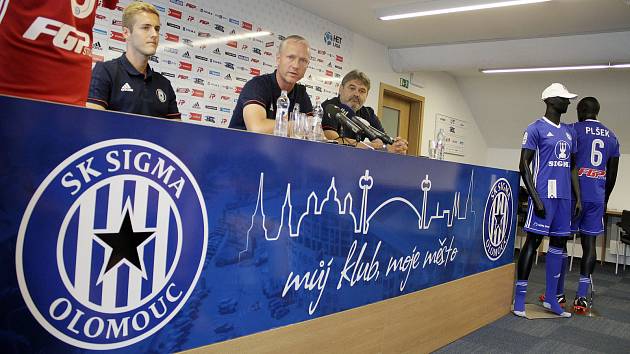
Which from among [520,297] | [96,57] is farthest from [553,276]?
[96,57]

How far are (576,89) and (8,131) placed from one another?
24.5 feet

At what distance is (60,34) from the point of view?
113 cm

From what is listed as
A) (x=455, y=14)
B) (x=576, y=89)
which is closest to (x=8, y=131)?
(x=455, y=14)

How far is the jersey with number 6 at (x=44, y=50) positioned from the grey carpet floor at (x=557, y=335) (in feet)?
7.29

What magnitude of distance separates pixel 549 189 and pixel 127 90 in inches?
113

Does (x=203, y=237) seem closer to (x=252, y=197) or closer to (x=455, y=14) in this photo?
(x=252, y=197)

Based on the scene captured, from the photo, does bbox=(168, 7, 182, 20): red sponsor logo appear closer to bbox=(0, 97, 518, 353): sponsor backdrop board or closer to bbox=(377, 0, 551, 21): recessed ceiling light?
bbox=(377, 0, 551, 21): recessed ceiling light

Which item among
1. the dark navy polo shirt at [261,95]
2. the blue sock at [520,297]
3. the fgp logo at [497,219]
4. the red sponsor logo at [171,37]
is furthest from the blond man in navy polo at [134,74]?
the blue sock at [520,297]

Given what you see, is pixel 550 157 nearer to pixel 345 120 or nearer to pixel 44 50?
pixel 345 120

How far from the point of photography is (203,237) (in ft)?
4.43

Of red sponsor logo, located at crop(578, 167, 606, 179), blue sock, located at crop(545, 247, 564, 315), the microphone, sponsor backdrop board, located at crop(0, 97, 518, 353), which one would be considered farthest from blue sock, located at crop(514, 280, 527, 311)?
the microphone

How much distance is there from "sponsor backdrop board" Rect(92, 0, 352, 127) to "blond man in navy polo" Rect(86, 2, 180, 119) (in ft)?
5.39

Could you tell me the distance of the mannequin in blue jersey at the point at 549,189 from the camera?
349cm

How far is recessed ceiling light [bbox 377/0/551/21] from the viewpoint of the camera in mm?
4516
